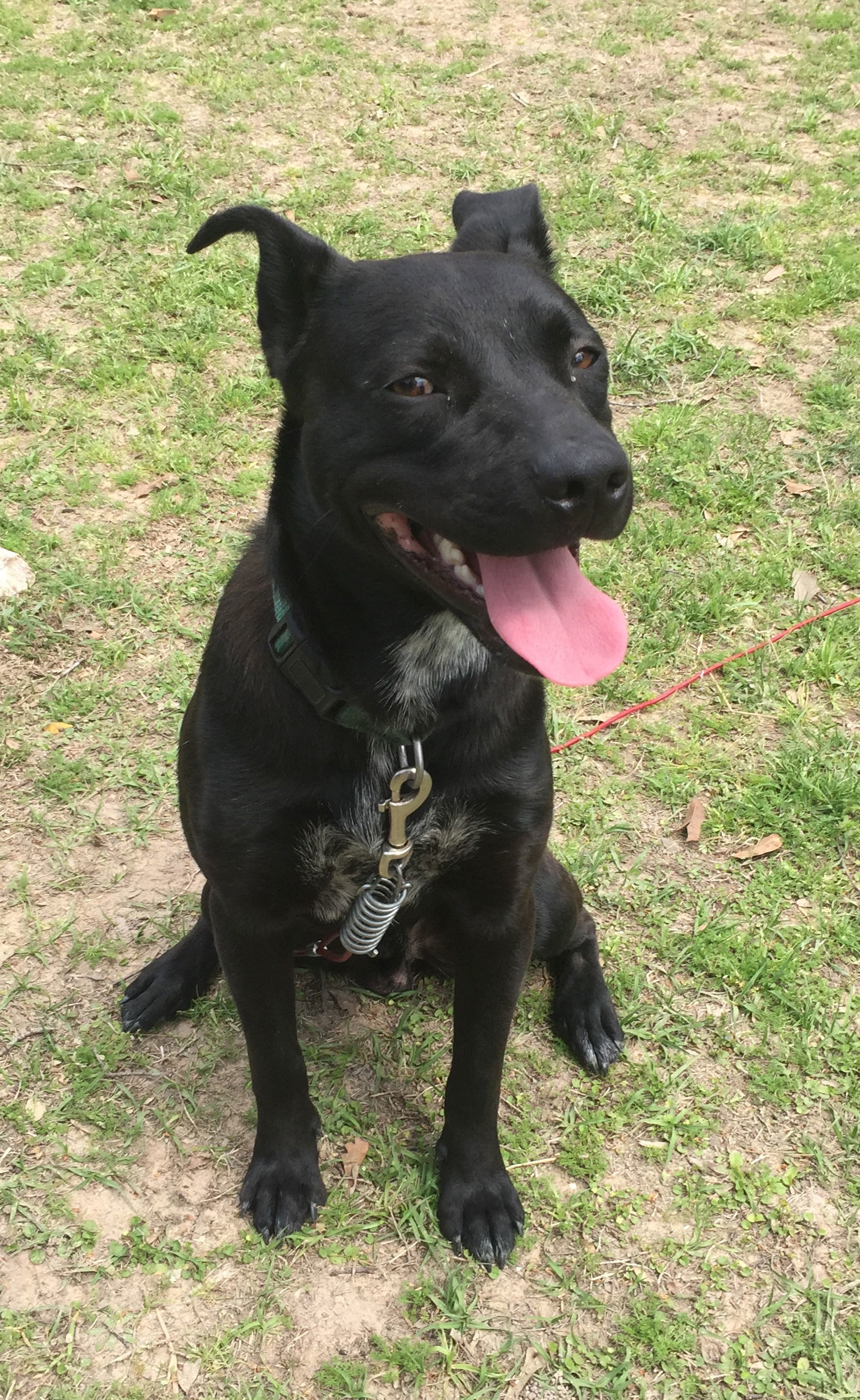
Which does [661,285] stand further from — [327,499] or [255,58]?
[327,499]

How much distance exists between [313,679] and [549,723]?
6.07 feet

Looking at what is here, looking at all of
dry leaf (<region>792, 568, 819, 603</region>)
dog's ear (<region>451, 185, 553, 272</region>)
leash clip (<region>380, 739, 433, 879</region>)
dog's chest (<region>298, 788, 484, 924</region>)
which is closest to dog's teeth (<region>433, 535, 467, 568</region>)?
leash clip (<region>380, 739, 433, 879</region>)

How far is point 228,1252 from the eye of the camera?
105 inches

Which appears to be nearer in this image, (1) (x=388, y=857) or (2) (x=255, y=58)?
(1) (x=388, y=857)

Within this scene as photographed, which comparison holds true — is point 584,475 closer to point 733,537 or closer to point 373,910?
point 373,910

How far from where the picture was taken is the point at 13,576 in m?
4.26

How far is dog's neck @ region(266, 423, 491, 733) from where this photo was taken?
2146mm

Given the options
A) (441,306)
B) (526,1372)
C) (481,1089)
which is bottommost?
(526,1372)

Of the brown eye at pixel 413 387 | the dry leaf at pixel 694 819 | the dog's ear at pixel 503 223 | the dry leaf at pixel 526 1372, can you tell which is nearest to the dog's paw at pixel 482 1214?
the dry leaf at pixel 526 1372

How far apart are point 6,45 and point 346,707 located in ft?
22.7

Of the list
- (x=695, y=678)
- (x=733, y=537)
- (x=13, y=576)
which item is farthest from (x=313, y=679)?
(x=733, y=537)

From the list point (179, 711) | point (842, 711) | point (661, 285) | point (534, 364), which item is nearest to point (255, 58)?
point (661, 285)

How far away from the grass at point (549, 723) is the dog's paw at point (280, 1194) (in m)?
0.06

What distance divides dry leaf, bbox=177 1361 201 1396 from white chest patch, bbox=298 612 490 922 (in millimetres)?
1100
